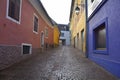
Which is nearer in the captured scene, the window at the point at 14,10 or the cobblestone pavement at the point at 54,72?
the cobblestone pavement at the point at 54,72

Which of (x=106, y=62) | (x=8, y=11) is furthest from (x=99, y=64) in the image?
(x=8, y=11)

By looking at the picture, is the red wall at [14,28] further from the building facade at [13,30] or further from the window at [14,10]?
the window at [14,10]

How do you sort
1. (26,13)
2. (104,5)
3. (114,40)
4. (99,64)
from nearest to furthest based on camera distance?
(114,40), (104,5), (99,64), (26,13)

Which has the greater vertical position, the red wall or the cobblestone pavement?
the red wall

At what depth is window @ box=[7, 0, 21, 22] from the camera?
25.1 feet

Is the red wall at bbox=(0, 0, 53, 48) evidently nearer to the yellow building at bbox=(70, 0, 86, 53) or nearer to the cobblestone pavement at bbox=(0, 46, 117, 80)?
the cobblestone pavement at bbox=(0, 46, 117, 80)

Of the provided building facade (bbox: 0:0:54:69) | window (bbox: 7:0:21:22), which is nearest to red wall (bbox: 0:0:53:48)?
building facade (bbox: 0:0:54:69)

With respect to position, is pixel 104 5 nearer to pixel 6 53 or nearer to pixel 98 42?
pixel 98 42

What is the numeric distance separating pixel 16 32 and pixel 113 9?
17.1 ft

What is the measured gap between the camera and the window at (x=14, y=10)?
7.65 meters

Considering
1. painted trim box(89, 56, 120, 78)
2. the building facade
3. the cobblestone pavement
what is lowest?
the cobblestone pavement

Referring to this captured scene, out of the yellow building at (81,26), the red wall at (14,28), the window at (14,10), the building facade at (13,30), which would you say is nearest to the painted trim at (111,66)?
the building facade at (13,30)

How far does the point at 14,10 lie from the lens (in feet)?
26.7

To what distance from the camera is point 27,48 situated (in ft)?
35.8
